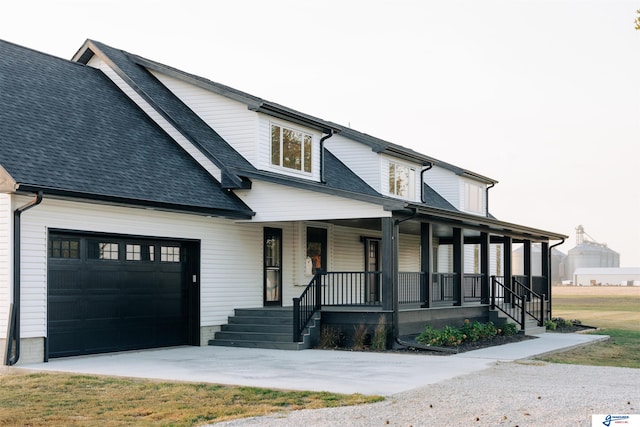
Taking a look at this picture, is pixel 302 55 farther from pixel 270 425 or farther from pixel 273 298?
pixel 270 425

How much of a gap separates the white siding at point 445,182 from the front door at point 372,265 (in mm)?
5759

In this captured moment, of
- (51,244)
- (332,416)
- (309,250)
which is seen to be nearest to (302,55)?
(309,250)

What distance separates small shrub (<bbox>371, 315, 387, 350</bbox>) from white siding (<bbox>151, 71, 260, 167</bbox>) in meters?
5.54

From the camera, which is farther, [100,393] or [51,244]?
[51,244]

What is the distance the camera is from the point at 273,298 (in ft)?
73.0

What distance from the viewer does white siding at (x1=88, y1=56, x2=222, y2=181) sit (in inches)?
821

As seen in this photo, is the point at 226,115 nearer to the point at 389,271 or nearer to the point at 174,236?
the point at 174,236

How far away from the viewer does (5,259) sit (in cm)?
1536

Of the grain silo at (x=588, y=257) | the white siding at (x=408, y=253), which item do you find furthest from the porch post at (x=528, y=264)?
the grain silo at (x=588, y=257)

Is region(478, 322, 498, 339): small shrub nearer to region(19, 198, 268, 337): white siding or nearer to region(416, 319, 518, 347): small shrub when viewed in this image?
region(416, 319, 518, 347): small shrub

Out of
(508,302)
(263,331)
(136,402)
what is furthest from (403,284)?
(136,402)

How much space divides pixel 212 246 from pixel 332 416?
33.6 feet

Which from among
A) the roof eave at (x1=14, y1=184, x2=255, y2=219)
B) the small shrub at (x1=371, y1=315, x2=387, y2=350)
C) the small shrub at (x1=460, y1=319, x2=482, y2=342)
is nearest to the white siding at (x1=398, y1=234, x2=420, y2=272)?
the small shrub at (x1=460, y1=319, x2=482, y2=342)

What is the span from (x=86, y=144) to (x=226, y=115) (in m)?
4.98
